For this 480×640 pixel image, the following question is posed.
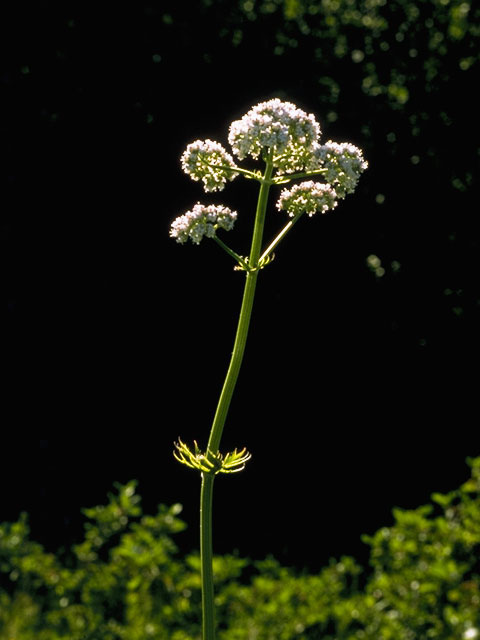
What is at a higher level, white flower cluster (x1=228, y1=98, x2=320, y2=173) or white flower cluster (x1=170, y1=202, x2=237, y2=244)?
white flower cluster (x1=228, y1=98, x2=320, y2=173)

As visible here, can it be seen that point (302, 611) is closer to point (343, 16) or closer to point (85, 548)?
point (85, 548)

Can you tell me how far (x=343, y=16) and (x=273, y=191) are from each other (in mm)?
1777

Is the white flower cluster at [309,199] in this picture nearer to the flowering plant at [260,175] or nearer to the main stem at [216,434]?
the flowering plant at [260,175]

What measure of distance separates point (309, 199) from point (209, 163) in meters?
0.22

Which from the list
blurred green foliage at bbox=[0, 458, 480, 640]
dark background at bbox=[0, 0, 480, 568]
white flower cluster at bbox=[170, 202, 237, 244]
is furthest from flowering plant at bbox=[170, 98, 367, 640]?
dark background at bbox=[0, 0, 480, 568]

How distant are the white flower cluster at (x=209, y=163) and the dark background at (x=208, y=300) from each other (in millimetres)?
4953

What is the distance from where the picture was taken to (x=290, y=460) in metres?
7.10

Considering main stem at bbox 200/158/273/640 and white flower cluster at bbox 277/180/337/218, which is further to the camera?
white flower cluster at bbox 277/180/337/218

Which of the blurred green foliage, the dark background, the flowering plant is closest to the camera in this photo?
the flowering plant

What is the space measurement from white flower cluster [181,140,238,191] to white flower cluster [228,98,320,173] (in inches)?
3.9

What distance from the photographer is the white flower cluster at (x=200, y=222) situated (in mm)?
1754

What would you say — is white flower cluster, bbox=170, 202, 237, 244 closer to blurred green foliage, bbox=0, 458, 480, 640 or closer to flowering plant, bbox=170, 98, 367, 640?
flowering plant, bbox=170, 98, 367, 640

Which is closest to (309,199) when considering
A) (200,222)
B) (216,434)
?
(200,222)

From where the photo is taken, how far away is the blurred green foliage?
430 centimetres
